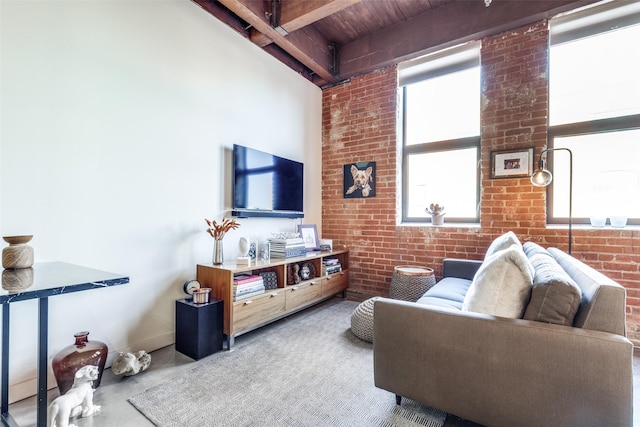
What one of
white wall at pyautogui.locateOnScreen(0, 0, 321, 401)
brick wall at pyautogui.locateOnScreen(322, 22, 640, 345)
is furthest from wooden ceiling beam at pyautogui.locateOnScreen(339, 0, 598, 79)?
white wall at pyautogui.locateOnScreen(0, 0, 321, 401)

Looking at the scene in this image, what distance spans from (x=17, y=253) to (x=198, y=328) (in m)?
1.09

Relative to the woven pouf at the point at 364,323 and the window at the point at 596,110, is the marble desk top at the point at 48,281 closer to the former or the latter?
the woven pouf at the point at 364,323

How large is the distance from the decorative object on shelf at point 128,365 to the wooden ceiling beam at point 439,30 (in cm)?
370

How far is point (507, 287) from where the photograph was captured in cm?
132

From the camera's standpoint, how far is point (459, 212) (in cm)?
328

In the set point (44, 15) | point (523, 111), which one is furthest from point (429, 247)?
point (44, 15)

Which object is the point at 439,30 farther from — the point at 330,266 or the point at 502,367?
the point at 502,367

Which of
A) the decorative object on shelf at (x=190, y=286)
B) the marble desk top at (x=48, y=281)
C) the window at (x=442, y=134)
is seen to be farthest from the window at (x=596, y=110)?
the marble desk top at (x=48, y=281)

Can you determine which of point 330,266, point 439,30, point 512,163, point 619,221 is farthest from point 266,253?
point 619,221

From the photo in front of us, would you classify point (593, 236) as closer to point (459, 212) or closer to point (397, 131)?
point (459, 212)

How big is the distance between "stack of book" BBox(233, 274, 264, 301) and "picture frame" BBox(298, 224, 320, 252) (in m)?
1.03

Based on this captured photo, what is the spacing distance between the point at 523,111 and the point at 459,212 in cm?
117

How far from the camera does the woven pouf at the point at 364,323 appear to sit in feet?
7.67

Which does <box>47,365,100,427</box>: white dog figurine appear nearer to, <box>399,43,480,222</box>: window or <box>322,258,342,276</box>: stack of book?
<box>322,258,342,276</box>: stack of book
